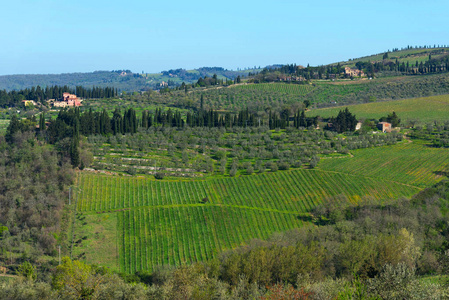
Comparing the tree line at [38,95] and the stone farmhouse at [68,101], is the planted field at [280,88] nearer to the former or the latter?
the tree line at [38,95]

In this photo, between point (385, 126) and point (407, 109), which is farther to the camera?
point (407, 109)

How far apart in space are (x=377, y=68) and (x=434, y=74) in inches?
1041

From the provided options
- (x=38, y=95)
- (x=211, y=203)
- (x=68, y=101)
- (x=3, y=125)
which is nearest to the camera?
(x=211, y=203)

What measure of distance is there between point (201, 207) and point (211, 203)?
1.94 meters

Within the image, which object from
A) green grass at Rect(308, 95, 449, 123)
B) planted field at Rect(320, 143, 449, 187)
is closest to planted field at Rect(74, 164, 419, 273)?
planted field at Rect(320, 143, 449, 187)

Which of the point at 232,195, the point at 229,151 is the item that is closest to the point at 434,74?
the point at 229,151

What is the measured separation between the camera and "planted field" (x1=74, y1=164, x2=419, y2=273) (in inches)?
2447

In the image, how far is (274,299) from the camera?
114 feet

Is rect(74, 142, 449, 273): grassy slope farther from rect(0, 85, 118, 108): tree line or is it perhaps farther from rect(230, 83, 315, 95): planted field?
rect(0, 85, 118, 108): tree line

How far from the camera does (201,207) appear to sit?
236ft

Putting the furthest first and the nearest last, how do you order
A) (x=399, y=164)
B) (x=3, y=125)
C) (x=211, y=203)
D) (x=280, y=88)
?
(x=280, y=88), (x=3, y=125), (x=399, y=164), (x=211, y=203)

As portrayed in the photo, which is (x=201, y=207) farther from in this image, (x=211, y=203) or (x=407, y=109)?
(x=407, y=109)

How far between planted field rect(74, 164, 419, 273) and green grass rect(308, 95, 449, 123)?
1923 inches

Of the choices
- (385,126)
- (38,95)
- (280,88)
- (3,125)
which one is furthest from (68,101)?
(385,126)
